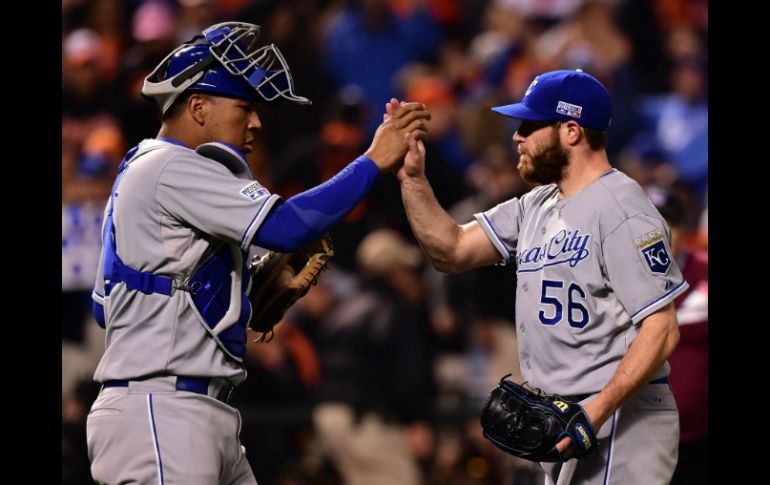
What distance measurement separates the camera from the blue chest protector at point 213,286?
10.3ft

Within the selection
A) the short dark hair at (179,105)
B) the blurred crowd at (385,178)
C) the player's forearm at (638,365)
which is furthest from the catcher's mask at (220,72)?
the blurred crowd at (385,178)

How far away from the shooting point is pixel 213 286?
3.20 metres

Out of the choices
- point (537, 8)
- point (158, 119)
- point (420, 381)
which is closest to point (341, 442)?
point (420, 381)

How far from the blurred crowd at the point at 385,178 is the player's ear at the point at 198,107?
326 cm

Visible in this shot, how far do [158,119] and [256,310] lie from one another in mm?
4270

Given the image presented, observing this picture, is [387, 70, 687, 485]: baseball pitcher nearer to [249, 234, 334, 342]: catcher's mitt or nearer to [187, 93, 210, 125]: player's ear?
[249, 234, 334, 342]: catcher's mitt

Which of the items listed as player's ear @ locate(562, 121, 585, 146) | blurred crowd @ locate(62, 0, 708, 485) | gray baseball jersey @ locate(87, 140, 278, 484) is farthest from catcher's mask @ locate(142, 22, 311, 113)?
blurred crowd @ locate(62, 0, 708, 485)

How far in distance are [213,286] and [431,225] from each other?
1.01m

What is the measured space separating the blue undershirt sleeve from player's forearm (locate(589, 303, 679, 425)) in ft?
3.15

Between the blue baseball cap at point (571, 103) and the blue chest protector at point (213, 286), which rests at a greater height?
the blue baseball cap at point (571, 103)

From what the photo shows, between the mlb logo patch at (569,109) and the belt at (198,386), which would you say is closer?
the belt at (198,386)

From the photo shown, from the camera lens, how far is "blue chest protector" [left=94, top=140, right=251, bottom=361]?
3143 millimetres

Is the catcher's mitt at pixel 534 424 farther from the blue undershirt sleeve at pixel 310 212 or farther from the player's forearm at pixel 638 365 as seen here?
the blue undershirt sleeve at pixel 310 212

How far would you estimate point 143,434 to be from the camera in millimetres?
3064
